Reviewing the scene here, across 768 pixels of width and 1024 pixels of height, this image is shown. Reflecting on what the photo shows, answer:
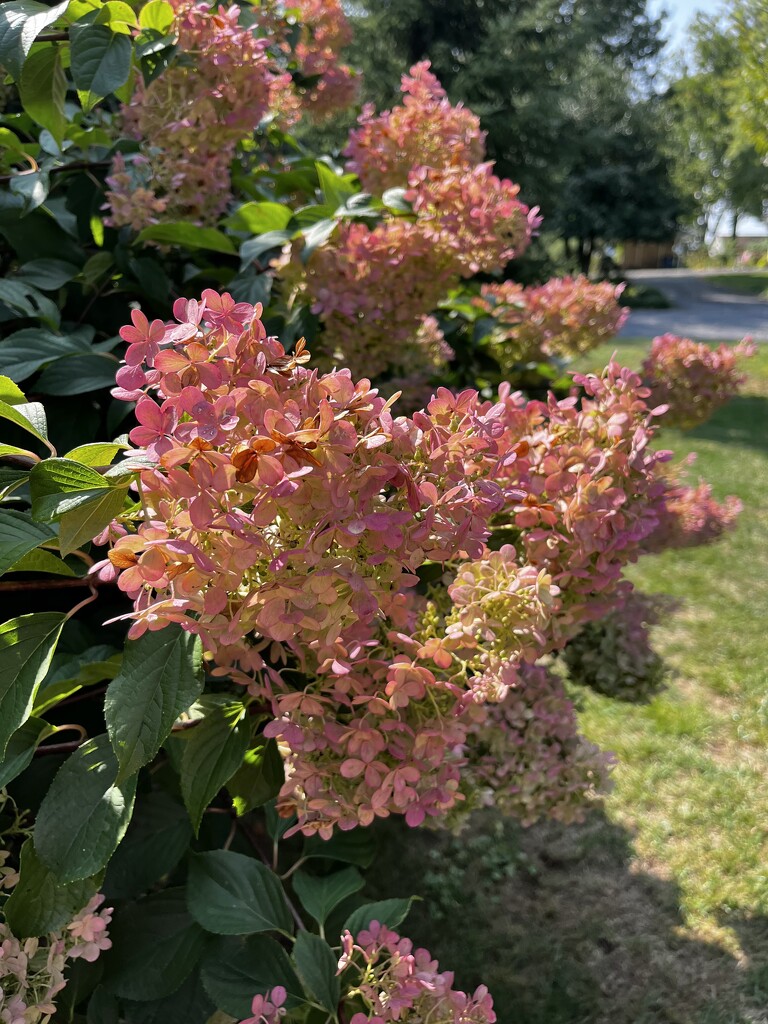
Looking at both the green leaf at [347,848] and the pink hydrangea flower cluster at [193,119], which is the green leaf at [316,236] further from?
the green leaf at [347,848]

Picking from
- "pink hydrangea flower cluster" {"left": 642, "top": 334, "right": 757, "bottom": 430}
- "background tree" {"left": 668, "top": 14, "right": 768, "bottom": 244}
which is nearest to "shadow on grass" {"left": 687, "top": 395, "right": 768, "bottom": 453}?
"pink hydrangea flower cluster" {"left": 642, "top": 334, "right": 757, "bottom": 430}

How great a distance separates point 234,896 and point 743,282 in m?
28.6

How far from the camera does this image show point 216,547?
2.28ft

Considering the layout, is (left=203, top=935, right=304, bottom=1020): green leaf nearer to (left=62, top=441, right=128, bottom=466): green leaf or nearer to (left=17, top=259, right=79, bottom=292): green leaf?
(left=62, top=441, right=128, bottom=466): green leaf

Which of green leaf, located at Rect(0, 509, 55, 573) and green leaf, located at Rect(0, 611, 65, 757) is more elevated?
green leaf, located at Rect(0, 509, 55, 573)

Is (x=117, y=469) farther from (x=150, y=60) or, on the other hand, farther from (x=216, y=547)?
(x=150, y=60)

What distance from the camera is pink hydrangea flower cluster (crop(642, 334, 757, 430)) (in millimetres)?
2102

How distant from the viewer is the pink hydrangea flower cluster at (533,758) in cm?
151

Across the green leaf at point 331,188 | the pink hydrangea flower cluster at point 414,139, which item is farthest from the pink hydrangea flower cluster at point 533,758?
the pink hydrangea flower cluster at point 414,139

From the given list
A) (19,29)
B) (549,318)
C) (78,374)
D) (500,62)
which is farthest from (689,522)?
(500,62)

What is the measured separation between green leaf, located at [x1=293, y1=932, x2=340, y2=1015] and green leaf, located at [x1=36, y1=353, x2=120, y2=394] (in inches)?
35.3

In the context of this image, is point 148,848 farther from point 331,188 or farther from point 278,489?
point 331,188

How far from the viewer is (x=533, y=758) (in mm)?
1520

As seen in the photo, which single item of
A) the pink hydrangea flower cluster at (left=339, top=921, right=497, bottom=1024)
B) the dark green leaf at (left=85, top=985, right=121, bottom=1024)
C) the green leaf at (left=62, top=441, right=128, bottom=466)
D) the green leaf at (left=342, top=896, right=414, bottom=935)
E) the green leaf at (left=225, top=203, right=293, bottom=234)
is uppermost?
the green leaf at (left=225, top=203, right=293, bottom=234)
